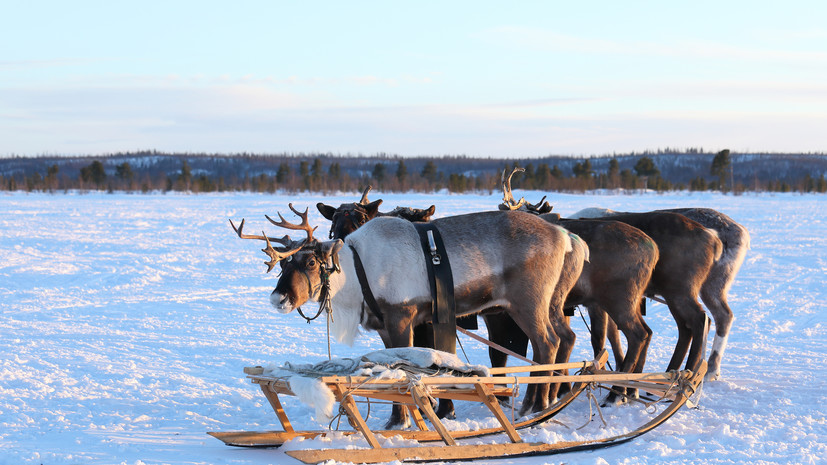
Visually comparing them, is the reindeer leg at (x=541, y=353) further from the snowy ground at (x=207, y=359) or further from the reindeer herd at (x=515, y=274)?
the snowy ground at (x=207, y=359)

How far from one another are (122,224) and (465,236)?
19158mm

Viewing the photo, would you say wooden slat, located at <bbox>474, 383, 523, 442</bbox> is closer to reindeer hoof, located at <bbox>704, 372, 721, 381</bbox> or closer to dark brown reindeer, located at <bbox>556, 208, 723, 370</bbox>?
dark brown reindeer, located at <bbox>556, 208, 723, 370</bbox>

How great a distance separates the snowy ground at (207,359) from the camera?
17.9 feet

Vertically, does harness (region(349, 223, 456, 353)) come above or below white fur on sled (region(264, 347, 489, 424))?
above

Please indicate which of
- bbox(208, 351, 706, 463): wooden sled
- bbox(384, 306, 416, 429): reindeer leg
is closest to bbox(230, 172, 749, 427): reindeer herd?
bbox(384, 306, 416, 429): reindeer leg

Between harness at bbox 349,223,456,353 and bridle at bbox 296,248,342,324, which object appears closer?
bridle at bbox 296,248,342,324

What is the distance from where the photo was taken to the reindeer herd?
5922 millimetres

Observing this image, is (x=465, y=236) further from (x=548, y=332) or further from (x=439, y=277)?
(x=548, y=332)

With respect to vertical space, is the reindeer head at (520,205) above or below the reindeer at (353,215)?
above

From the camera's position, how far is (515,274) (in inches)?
241

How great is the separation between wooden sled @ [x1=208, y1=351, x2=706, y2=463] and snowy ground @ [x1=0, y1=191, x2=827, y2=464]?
0.14m

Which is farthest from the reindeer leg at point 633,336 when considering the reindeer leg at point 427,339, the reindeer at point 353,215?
the reindeer at point 353,215

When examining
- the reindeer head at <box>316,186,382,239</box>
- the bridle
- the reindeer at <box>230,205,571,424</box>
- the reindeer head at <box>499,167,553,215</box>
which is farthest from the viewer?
the reindeer head at <box>499,167,553,215</box>

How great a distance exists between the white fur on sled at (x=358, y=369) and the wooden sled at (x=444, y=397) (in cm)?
7
